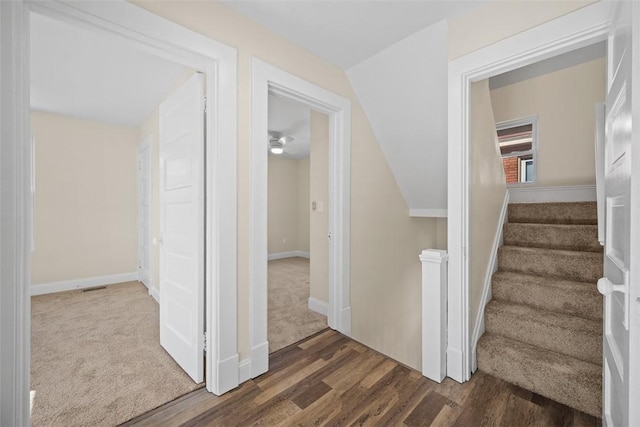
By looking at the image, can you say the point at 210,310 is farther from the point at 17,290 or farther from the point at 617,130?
the point at 617,130

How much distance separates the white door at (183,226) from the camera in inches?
→ 71.9

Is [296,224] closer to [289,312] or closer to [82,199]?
[289,312]

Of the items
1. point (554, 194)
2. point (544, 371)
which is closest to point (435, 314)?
point (544, 371)

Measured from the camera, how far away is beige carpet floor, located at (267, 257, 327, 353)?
2.55 metres

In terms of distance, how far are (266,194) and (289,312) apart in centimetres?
176

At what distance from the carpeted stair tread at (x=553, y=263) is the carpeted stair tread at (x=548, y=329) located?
1.16 feet

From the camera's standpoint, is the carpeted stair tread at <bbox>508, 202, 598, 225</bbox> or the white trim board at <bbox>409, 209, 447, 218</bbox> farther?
the white trim board at <bbox>409, 209, 447, 218</bbox>

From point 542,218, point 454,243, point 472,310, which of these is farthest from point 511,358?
point 542,218

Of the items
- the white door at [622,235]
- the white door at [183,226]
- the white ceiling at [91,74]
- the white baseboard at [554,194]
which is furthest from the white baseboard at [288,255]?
the white door at [622,235]

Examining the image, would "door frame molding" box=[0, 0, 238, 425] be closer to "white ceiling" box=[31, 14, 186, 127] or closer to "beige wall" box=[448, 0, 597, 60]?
"white ceiling" box=[31, 14, 186, 127]

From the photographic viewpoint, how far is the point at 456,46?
1911 mm

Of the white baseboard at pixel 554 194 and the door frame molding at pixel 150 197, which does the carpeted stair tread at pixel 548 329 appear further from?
the door frame molding at pixel 150 197

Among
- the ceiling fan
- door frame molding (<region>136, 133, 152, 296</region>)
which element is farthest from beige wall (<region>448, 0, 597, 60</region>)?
door frame molding (<region>136, 133, 152, 296</region>)

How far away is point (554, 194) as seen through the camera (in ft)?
12.3
